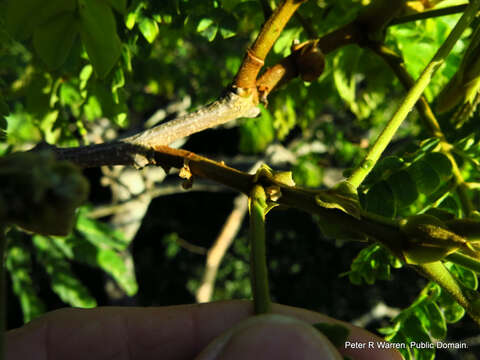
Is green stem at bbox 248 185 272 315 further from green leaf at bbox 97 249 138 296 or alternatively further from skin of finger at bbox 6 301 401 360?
green leaf at bbox 97 249 138 296

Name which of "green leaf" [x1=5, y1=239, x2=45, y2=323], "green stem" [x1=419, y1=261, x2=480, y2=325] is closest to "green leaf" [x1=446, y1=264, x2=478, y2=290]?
"green stem" [x1=419, y1=261, x2=480, y2=325]

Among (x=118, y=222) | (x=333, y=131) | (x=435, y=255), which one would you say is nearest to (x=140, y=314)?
(x=435, y=255)

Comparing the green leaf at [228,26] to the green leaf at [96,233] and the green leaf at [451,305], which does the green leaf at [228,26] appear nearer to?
the green leaf at [451,305]

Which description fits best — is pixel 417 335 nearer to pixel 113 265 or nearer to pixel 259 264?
pixel 259 264

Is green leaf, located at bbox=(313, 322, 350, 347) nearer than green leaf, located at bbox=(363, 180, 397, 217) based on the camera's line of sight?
Yes

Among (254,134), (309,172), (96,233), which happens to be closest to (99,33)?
(96,233)

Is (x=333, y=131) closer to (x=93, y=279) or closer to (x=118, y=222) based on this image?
(x=118, y=222)
